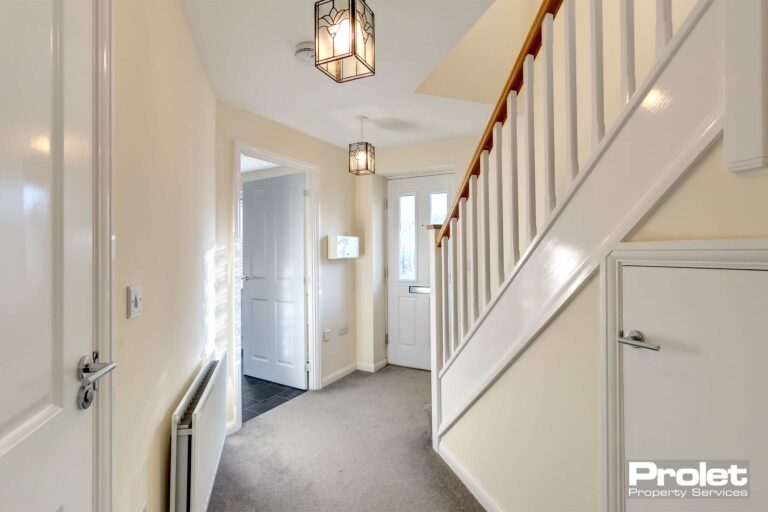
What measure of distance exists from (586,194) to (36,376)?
1.48 m

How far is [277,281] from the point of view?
377 cm

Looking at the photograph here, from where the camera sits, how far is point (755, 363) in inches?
30.8

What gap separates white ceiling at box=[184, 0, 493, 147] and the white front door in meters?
0.73

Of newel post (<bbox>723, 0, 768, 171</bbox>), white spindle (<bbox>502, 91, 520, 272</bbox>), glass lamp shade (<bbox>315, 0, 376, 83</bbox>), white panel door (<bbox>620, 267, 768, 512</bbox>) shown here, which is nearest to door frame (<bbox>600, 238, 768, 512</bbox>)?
white panel door (<bbox>620, 267, 768, 512</bbox>)

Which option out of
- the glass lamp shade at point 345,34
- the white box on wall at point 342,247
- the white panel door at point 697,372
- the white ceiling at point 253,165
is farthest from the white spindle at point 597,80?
the white ceiling at point 253,165

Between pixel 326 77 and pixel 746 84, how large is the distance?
2108 millimetres

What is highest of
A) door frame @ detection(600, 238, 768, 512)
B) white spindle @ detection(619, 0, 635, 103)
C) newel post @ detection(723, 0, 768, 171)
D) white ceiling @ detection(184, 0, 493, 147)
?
white ceiling @ detection(184, 0, 493, 147)

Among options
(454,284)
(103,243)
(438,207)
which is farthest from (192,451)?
(438,207)

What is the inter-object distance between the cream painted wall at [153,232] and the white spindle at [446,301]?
142 centimetres

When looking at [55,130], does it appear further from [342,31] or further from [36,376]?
[342,31]

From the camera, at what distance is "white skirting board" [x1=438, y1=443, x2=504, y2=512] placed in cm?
178

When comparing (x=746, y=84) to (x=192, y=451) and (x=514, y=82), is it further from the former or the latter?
(x=192, y=451)

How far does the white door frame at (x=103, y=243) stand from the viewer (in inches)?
36.7

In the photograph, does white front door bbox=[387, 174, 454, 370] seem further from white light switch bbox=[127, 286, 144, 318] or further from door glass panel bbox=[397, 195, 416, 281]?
white light switch bbox=[127, 286, 144, 318]
